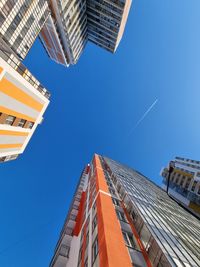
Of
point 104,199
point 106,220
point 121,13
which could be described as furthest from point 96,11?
point 106,220

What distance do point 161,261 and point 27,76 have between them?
85.1 ft

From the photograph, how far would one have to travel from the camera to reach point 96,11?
226ft

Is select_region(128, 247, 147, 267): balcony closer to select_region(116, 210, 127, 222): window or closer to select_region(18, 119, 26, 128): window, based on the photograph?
select_region(116, 210, 127, 222): window

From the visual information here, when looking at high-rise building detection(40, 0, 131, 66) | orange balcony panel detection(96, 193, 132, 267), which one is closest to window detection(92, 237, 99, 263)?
orange balcony panel detection(96, 193, 132, 267)

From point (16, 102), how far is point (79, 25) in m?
53.9

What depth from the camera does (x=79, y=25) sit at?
2815 inches

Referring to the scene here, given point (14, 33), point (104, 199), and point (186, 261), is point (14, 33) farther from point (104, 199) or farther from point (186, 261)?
point (186, 261)

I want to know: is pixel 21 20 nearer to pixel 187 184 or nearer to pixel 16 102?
pixel 16 102

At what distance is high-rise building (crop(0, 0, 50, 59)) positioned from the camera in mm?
38500

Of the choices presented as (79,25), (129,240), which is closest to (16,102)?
(129,240)

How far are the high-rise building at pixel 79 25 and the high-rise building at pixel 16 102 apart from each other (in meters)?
30.7

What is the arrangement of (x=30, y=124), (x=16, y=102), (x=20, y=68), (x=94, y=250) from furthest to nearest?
1. (x=30, y=124)
2. (x=16, y=102)
3. (x=20, y=68)
4. (x=94, y=250)

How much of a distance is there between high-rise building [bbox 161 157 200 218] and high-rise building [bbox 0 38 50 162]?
5191 centimetres

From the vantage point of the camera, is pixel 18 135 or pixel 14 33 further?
pixel 14 33
